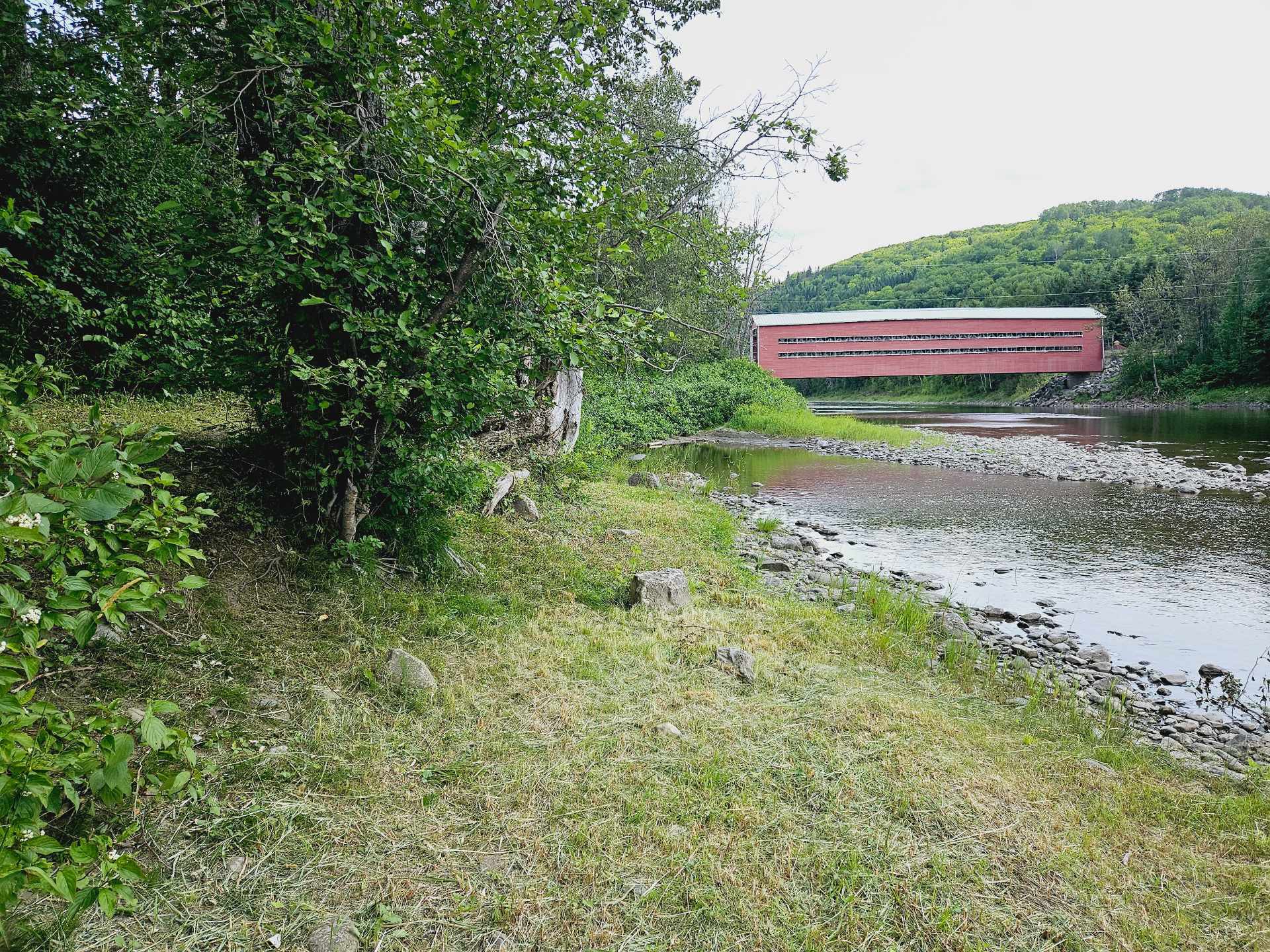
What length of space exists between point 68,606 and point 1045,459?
2161 centimetres

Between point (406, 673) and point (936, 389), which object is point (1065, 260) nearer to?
point (936, 389)

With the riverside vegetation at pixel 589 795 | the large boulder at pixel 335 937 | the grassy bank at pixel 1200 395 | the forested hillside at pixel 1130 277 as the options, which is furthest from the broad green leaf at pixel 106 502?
the forested hillside at pixel 1130 277

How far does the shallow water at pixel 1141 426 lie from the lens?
19.8 metres

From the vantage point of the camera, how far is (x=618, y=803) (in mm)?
3076

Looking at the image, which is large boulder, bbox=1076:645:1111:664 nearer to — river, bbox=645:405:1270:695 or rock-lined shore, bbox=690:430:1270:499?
river, bbox=645:405:1270:695

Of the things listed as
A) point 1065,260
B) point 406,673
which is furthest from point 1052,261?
point 406,673

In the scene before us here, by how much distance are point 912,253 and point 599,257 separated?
106506 millimetres

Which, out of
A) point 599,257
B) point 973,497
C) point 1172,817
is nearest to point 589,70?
point 599,257

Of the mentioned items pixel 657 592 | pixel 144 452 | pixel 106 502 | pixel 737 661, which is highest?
pixel 144 452

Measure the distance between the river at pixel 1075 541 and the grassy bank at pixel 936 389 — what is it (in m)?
42.5

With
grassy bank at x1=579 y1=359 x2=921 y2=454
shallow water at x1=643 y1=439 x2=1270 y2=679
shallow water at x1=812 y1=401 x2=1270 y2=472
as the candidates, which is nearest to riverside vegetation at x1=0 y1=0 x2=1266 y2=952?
shallow water at x1=643 y1=439 x2=1270 y2=679

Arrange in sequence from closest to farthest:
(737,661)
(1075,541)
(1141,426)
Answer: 1. (737,661)
2. (1075,541)
3. (1141,426)

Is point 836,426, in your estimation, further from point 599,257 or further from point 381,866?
point 381,866

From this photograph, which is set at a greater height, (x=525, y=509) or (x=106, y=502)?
(x=106, y=502)
